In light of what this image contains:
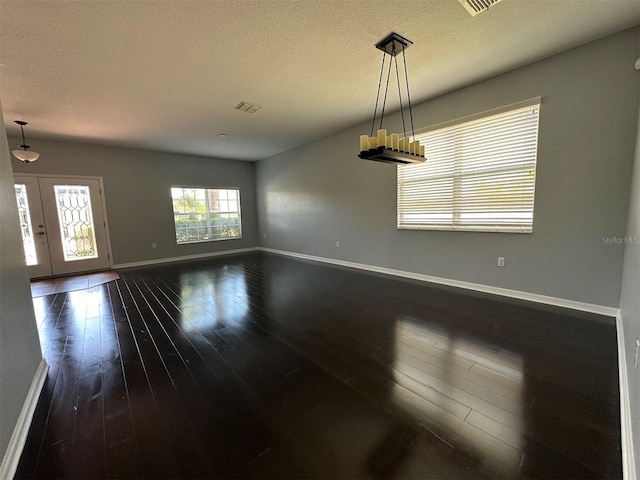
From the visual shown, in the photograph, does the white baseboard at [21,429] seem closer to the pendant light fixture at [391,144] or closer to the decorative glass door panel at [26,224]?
the pendant light fixture at [391,144]

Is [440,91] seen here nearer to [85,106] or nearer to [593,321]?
[593,321]

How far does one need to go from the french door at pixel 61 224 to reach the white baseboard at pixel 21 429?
183 inches

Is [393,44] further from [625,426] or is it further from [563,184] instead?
[625,426]

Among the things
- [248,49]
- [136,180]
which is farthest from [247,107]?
[136,180]

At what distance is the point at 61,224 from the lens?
5520mm

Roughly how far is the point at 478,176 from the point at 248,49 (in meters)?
3.20

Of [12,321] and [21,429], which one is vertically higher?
[12,321]

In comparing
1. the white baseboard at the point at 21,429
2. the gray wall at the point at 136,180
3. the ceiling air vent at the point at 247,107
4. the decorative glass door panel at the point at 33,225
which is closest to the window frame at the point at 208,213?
the gray wall at the point at 136,180

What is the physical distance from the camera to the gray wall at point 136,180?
5.46 meters

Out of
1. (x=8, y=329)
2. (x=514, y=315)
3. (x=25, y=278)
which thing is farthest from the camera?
(x=514, y=315)

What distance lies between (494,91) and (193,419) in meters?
4.53

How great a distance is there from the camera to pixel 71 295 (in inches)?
162

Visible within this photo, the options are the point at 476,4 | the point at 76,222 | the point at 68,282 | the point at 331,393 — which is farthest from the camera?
the point at 76,222

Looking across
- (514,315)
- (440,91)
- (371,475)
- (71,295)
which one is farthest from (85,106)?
(514,315)
